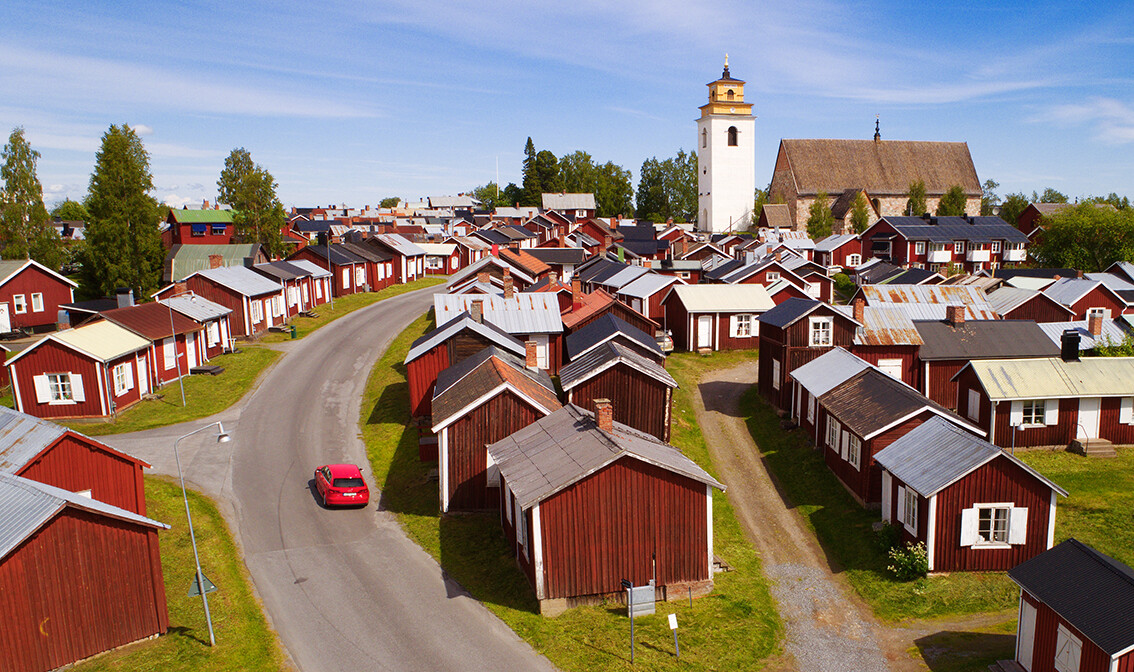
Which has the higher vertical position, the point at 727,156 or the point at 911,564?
the point at 727,156

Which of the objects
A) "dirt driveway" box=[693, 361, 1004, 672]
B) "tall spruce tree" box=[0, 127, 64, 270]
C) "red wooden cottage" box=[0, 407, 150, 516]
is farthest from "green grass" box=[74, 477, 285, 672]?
"tall spruce tree" box=[0, 127, 64, 270]

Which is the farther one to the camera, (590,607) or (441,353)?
(441,353)

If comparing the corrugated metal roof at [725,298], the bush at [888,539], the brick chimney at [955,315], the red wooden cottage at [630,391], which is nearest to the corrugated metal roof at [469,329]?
the red wooden cottage at [630,391]

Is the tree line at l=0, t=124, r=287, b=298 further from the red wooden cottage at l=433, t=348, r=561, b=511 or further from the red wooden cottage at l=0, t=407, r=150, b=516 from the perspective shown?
the red wooden cottage at l=433, t=348, r=561, b=511

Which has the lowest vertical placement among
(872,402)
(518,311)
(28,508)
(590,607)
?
(590,607)

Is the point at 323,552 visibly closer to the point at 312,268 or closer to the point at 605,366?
the point at 605,366

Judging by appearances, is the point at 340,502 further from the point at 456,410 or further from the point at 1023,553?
the point at 1023,553

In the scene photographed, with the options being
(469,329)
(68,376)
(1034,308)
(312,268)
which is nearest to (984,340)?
(1034,308)

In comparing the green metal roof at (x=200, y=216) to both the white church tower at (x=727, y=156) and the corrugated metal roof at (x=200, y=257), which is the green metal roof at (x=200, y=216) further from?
the white church tower at (x=727, y=156)
